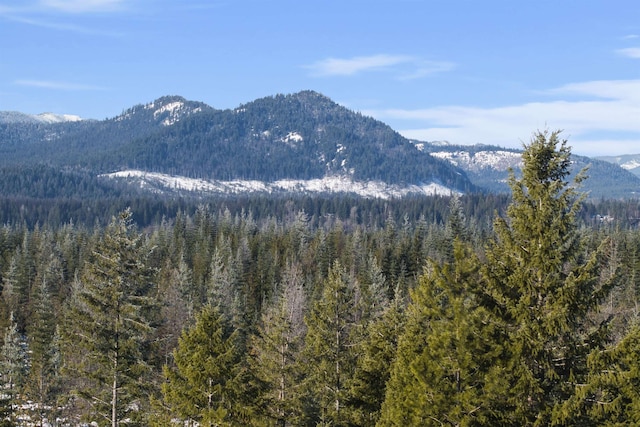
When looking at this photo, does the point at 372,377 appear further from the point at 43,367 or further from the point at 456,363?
the point at 43,367

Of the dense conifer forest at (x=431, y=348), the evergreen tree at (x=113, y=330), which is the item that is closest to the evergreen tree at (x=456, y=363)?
the dense conifer forest at (x=431, y=348)

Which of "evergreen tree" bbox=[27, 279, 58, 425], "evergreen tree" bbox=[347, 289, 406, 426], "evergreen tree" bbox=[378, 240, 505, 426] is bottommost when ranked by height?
"evergreen tree" bbox=[27, 279, 58, 425]

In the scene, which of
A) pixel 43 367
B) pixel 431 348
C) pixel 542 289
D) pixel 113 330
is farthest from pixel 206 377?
pixel 43 367

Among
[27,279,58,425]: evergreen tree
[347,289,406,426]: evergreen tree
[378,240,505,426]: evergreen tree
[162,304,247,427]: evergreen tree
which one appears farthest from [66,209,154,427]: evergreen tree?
[27,279,58,425]: evergreen tree

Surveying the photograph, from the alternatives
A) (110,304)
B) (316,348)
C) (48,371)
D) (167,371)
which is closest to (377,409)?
(316,348)

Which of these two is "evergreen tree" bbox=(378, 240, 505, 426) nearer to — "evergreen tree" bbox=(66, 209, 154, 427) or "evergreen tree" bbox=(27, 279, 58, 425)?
"evergreen tree" bbox=(66, 209, 154, 427)

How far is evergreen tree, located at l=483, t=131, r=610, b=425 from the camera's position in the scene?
1612cm

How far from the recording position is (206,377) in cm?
2094

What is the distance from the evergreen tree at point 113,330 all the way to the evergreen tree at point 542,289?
1339cm

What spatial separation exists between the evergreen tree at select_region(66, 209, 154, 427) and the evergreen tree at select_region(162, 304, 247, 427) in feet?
11.5

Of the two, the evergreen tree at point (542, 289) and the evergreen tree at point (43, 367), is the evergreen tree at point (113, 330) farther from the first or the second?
the evergreen tree at point (43, 367)

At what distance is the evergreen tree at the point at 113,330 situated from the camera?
958 inches

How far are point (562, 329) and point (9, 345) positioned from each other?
4666 centimetres

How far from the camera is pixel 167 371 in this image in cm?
2105
